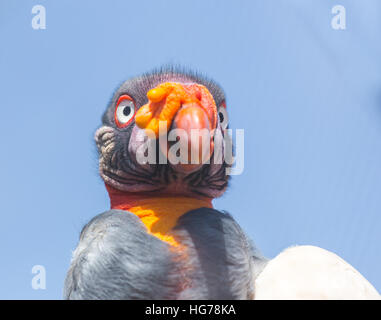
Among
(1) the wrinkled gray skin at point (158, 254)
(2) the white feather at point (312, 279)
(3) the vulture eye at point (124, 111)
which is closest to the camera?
(1) the wrinkled gray skin at point (158, 254)

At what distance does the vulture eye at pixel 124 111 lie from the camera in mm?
2396

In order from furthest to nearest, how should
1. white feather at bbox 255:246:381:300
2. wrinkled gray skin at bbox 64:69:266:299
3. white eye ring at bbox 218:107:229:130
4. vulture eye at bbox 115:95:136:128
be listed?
white eye ring at bbox 218:107:229:130 < vulture eye at bbox 115:95:136:128 < white feather at bbox 255:246:381:300 < wrinkled gray skin at bbox 64:69:266:299

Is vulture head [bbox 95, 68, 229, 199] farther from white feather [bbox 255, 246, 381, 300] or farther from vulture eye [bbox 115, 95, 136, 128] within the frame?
white feather [bbox 255, 246, 381, 300]

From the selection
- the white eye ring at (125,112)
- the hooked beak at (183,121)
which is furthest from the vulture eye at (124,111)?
the hooked beak at (183,121)

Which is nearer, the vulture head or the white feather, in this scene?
the vulture head

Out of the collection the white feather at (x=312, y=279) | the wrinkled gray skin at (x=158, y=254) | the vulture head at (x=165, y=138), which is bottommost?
the white feather at (x=312, y=279)

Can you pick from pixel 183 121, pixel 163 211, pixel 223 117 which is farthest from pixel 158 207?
pixel 223 117

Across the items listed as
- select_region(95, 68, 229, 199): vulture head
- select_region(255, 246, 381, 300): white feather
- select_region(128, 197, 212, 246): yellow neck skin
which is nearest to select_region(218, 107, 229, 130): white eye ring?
select_region(95, 68, 229, 199): vulture head

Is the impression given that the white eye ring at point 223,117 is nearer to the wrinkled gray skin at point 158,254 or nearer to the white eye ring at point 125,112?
the wrinkled gray skin at point 158,254

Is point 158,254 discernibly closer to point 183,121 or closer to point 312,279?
point 183,121

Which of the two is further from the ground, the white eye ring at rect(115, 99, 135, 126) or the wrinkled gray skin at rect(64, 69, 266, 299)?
the white eye ring at rect(115, 99, 135, 126)

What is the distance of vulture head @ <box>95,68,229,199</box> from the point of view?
190 cm
